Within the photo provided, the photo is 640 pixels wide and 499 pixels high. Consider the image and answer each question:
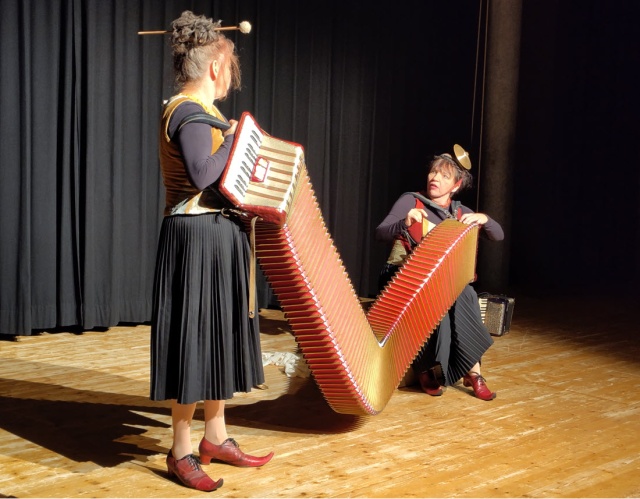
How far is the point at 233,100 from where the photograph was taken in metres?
6.08

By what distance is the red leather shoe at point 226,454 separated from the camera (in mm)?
3064

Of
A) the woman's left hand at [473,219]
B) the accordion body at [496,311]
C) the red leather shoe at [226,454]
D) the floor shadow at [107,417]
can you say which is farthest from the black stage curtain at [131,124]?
the red leather shoe at [226,454]

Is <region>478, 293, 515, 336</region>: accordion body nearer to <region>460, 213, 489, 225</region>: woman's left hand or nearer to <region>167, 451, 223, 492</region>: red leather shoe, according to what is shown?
<region>460, 213, 489, 225</region>: woman's left hand

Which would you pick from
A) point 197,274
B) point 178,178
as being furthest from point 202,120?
point 197,274

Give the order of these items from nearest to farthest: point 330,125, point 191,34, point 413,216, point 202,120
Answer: point 202,120 < point 191,34 < point 413,216 < point 330,125

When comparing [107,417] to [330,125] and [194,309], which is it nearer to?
[194,309]

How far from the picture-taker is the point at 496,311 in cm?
515

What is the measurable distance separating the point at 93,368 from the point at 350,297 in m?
1.80

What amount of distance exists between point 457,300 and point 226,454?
1.65m

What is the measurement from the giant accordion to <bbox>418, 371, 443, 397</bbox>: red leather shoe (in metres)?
0.45

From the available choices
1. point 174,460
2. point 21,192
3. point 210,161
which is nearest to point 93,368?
point 21,192

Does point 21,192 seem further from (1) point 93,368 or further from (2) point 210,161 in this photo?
(2) point 210,161

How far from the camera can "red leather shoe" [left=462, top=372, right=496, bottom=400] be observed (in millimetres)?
4154

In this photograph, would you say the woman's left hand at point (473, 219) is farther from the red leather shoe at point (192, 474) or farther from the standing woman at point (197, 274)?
the red leather shoe at point (192, 474)
